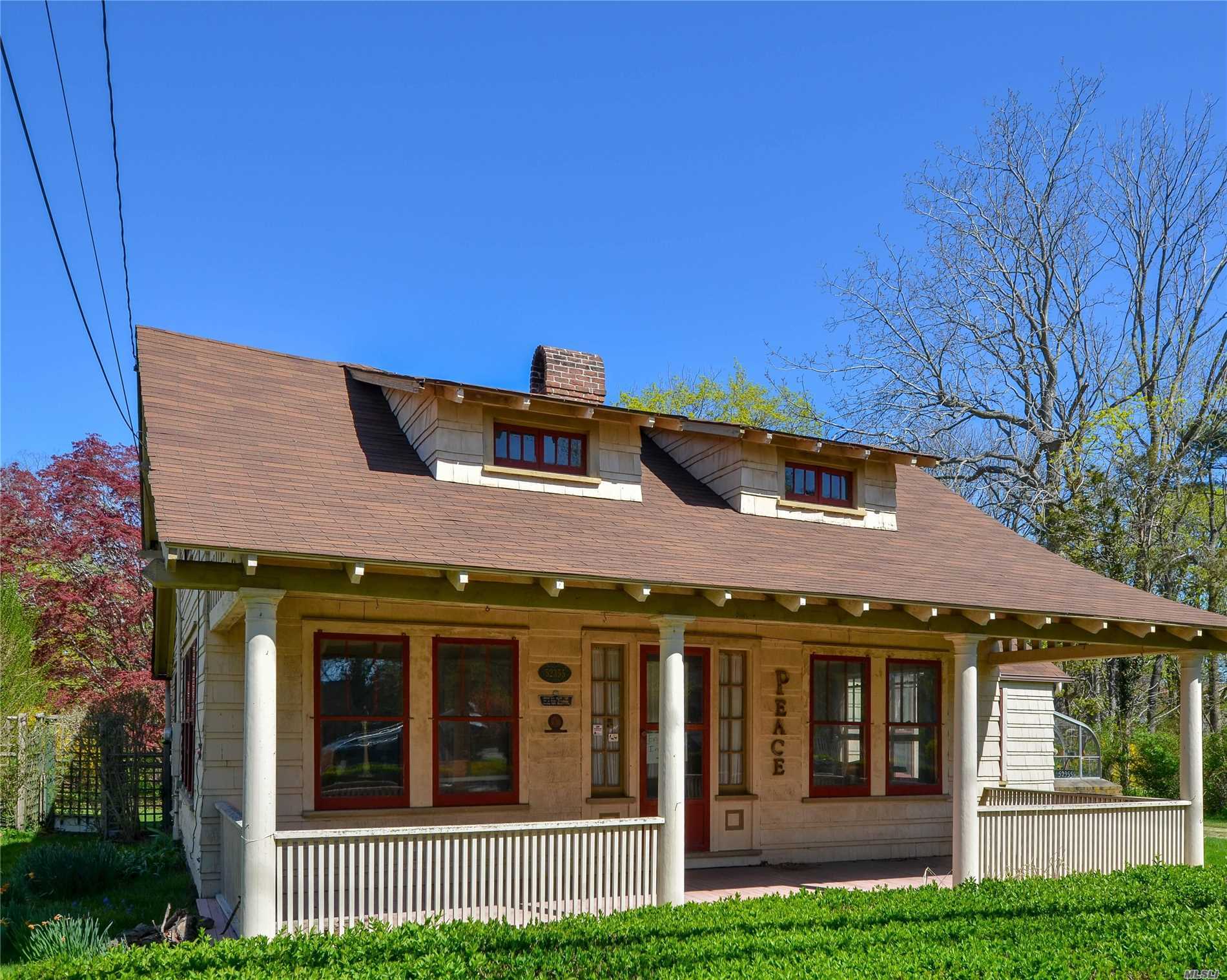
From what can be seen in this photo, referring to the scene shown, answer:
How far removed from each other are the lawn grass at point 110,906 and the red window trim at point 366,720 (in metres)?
1.57

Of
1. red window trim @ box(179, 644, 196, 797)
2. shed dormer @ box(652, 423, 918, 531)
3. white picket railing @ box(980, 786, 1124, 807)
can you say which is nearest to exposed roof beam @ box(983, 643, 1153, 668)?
white picket railing @ box(980, 786, 1124, 807)

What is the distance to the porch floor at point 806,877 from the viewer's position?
434 inches

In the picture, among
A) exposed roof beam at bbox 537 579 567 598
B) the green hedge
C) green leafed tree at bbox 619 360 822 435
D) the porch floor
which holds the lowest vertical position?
the porch floor

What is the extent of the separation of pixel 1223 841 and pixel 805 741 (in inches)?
345

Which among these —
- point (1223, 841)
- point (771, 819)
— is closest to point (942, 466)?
point (1223, 841)

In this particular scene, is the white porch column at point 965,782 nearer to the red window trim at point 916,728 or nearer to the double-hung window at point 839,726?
the double-hung window at point 839,726

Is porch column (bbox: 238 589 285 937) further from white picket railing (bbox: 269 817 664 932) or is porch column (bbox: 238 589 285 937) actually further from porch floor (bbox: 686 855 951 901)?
porch floor (bbox: 686 855 951 901)

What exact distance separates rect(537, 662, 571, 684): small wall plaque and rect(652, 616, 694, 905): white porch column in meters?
2.14

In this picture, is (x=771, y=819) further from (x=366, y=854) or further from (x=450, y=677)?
(x=366, y=854)

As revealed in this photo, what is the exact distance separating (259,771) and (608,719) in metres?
4.97

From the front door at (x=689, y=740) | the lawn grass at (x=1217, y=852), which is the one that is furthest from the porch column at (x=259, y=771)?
the lawn grass at (x=1217, y=852)

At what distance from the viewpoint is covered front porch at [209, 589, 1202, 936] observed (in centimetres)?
797

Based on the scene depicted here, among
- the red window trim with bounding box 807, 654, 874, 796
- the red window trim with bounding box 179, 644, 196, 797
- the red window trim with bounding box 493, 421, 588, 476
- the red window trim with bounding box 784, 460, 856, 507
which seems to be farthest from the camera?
the red window trim with bounding box 784, 460, 856, 507

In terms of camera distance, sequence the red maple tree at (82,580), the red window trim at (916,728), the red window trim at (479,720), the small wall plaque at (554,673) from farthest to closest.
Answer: the red maple tree at (82,580), the red window trim at (916,728), the small wall plaque at (554,673), the red window trim at (479,720)
